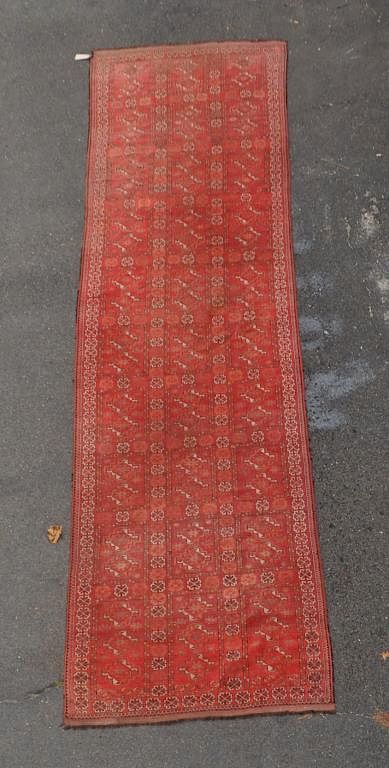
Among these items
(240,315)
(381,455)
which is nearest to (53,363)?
(240,315)

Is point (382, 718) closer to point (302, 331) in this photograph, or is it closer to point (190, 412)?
point (190, 412)

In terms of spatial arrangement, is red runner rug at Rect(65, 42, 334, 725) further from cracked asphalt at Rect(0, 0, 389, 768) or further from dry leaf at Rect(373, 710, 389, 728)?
dry leaf at Rect(373, 710, 389, 728)

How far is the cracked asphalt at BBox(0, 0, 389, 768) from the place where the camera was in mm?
3703

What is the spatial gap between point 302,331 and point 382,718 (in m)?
1.96

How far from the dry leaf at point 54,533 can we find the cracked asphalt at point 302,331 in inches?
1.3

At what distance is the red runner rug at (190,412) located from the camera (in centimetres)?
378

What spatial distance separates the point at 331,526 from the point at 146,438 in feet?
3.39

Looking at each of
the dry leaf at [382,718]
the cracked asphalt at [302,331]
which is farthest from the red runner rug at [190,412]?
the dry leaf at [382,718]

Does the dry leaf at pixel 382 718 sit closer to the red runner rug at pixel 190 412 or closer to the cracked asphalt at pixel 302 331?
the cracked asphalt at pixel 302 331

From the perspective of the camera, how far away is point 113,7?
5102 mm

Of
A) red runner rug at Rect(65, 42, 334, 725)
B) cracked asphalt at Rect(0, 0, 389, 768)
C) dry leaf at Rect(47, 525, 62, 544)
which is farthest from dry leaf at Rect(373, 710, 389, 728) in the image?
dry leaf at Rect(47, 525, 62, 544)

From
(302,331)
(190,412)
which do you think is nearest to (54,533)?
(190,412)

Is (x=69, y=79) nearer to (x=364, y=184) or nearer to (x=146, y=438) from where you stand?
(x=364, y=184)

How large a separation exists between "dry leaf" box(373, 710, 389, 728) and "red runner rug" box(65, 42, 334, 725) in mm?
220
